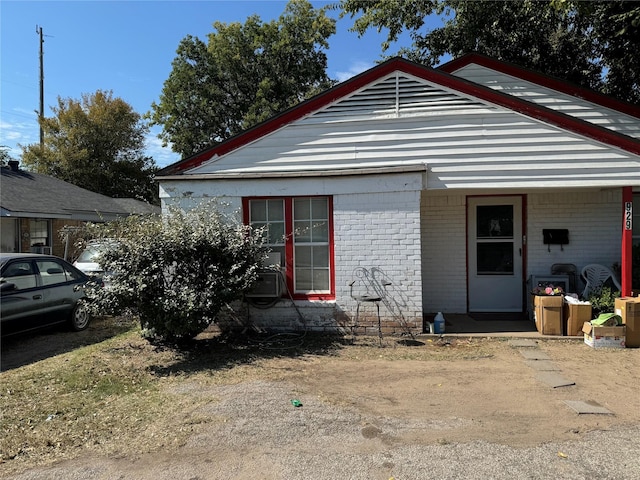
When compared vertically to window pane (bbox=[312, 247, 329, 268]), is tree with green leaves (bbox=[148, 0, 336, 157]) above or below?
above

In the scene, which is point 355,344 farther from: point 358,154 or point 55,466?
point 55,466

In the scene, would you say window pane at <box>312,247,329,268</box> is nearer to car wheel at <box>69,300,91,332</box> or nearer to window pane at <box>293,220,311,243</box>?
window pane at <box>293,220,311,243</box>

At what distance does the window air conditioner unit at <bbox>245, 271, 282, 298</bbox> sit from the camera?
24.3ft

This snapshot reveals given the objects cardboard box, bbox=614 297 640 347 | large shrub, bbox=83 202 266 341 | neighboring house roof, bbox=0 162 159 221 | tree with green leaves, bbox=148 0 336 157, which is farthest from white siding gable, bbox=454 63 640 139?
tree with green leaves, bbox=148 0 336 157

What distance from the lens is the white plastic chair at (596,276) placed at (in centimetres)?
774

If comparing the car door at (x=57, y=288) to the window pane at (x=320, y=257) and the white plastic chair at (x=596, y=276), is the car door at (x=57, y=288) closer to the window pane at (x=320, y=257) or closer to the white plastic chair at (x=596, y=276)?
the window pane at (x=320, y=257)

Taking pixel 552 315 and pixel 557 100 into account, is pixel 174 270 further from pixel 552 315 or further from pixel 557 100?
pixel 557 100

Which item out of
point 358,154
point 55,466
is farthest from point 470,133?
point 55,466

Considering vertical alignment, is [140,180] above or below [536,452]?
above

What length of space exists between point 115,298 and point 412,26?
10.6m

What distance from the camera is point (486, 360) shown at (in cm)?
602

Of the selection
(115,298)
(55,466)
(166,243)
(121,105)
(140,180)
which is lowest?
(55,466)

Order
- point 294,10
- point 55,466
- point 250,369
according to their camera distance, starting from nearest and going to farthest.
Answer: point 55,466
point 250,369
point 294,10

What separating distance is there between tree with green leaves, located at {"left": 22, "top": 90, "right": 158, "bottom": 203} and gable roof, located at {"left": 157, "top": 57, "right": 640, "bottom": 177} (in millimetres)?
27402
